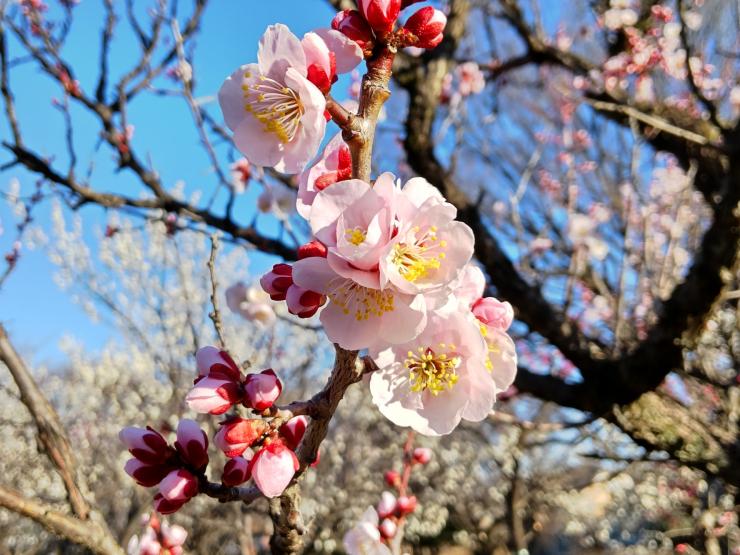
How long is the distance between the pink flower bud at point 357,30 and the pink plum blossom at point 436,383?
43cm

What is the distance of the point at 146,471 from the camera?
785mm

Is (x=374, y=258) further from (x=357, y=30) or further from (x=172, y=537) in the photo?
(x=172, y=537)

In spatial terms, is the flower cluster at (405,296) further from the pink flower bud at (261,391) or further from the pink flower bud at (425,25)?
the pink flower bud at (425,25)

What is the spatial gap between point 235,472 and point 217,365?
171 mm

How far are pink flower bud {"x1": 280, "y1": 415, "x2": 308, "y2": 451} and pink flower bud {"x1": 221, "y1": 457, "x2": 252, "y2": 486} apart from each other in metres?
0.08

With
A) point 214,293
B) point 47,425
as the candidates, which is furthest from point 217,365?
point 47,425

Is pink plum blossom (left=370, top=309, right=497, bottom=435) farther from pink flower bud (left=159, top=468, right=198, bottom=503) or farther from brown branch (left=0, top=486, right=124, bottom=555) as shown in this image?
brown branch (left=0, top=486, right=124, bottom=555)

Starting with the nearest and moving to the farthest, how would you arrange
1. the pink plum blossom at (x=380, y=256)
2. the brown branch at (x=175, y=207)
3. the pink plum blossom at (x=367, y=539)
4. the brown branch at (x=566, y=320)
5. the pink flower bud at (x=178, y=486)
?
the pink plum blossom at (x=380, y=256), the pink flower bud at (x=178, y=486), the pink plum blossom at (x=367, y=539), the brown branch at (x=566, y=320), the brown branch at (x=175, y=207)

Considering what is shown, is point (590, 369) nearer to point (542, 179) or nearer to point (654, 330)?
point (654, 330)

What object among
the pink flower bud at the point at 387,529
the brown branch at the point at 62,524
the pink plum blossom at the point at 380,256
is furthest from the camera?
the pink flower bud at the point at 387,529

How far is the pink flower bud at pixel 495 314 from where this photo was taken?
83 cm

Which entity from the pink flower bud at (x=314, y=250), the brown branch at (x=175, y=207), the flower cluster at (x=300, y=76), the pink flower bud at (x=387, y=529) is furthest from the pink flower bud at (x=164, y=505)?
the brown branch at (x=175, y=207)

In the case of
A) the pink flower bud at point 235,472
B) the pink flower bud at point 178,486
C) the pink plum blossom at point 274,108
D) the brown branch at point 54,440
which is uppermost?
the pink plum blossom at point 274,108

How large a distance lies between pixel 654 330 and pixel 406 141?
1.68 meters
